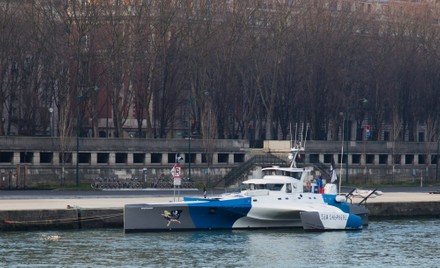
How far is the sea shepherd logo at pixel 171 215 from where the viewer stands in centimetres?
7169

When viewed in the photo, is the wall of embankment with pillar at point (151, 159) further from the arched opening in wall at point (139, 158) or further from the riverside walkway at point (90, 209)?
the riverside walkway at point (90, 209)

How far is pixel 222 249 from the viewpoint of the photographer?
6431cm

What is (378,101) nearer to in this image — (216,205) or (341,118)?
(341,118)

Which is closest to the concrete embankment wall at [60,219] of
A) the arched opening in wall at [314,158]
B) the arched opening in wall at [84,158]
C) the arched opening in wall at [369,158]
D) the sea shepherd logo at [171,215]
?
the sea shepherd logo at [171,215]

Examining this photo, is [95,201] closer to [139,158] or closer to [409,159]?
[139,158]

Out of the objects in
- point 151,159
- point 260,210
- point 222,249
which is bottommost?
point 222,249

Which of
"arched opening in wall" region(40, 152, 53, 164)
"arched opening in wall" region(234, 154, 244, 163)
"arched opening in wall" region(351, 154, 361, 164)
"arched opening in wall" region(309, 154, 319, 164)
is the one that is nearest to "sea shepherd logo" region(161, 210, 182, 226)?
"arched opening in wall" region(40, 152, 53, 164)

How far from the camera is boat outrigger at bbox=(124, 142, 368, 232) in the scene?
71.6m

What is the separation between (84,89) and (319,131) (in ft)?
92.8

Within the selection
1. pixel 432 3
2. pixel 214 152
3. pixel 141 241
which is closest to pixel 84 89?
pixel 214 152

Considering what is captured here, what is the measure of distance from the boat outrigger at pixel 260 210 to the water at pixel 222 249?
2.30 ft

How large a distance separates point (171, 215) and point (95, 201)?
34.2 feet

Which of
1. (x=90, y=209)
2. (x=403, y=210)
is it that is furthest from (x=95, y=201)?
(x=403, y=210)

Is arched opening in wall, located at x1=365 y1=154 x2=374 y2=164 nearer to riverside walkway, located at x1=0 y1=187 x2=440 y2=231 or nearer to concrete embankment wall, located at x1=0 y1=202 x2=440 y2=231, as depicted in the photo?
riverside walkway, located at x1=0 y1=187 x2=440 y2=231
